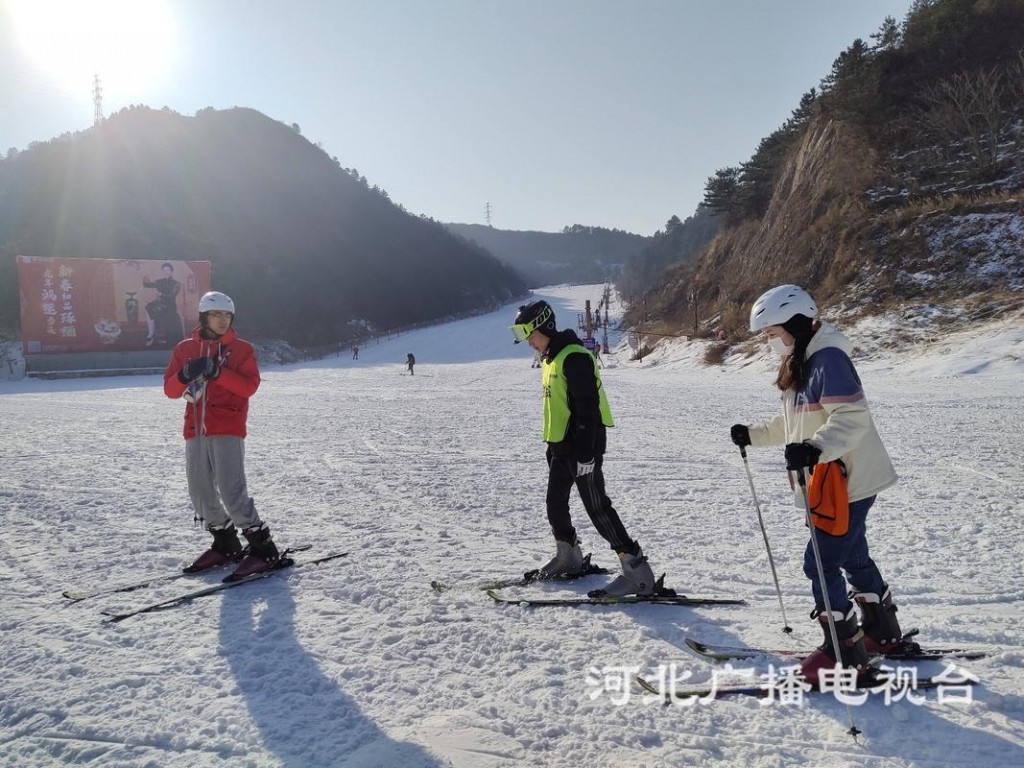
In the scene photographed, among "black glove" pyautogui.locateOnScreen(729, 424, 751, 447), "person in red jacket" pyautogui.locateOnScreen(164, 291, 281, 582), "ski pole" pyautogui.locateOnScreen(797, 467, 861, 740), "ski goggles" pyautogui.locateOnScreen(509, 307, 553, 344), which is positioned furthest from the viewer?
"person in red jacket" pyautogui.locateOnScreen(164, 291, 281, 582)

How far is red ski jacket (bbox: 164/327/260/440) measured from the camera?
4711mm

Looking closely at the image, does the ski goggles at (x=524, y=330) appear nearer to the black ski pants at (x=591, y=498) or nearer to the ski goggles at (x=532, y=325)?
the ski goggles at (x=532, y=325)

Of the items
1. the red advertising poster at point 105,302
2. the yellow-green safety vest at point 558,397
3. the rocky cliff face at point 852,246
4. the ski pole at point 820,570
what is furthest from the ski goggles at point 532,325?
the red advertising poster at point 105,302

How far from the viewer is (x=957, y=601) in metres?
4.01

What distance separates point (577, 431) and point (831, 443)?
155cm

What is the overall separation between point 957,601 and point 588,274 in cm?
18491

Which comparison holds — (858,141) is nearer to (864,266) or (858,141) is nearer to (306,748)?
(864,266)

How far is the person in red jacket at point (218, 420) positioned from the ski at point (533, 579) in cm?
137

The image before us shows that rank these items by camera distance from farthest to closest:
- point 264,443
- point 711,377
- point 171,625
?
1. point 711,377
2. point 264,443
3. point 171,625

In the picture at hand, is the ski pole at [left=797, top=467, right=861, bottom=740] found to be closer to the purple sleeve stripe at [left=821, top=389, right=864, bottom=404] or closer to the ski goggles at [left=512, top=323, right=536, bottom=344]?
the purple sleeve stripe at [left=821, top=389, right=864, bottom=404]

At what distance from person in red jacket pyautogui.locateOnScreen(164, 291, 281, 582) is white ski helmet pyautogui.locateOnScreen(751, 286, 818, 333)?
11.1 feet

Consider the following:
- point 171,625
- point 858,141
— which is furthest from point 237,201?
point 171,625

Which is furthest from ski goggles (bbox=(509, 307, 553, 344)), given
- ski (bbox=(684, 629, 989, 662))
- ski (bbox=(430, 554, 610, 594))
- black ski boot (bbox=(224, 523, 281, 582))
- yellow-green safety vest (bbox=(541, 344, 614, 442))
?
black ski boot (bbox=(224, 523, 281, 582))

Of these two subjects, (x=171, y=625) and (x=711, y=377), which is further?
(x=711, y=377)
